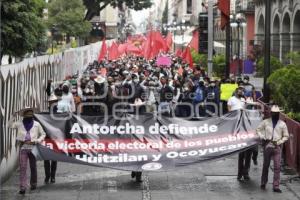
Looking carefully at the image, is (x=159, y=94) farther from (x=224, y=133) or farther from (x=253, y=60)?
(x=253, y=60)

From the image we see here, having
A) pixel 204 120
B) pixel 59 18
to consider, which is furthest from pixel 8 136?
pixel 59 18

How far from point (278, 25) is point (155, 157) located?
40.5 m

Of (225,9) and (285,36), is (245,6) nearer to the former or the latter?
(285,36)

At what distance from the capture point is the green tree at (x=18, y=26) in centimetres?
2051

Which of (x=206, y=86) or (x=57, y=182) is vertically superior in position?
(x=206, y=86)

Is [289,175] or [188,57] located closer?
[289,175]

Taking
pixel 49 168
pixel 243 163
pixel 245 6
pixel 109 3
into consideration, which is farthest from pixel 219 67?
pixel 109 3

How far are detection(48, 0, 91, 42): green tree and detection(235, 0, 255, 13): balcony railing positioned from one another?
49.9ft

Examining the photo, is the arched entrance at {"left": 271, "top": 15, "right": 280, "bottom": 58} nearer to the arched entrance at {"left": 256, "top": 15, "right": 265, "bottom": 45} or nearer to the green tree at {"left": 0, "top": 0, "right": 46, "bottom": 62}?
the arched entrance at {"left": 256, "top": 15, "right": 265, "bottom": 45}

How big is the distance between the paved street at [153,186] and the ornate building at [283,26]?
29242 mm

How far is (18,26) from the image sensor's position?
68.5 feet

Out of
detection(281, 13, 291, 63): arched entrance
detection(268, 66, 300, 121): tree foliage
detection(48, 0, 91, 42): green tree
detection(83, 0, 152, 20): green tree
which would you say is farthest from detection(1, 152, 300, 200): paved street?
detection(83, 0, 152, 20): green tree

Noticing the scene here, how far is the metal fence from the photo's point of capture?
43.3 feet

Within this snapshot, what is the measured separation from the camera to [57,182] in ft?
43.0
